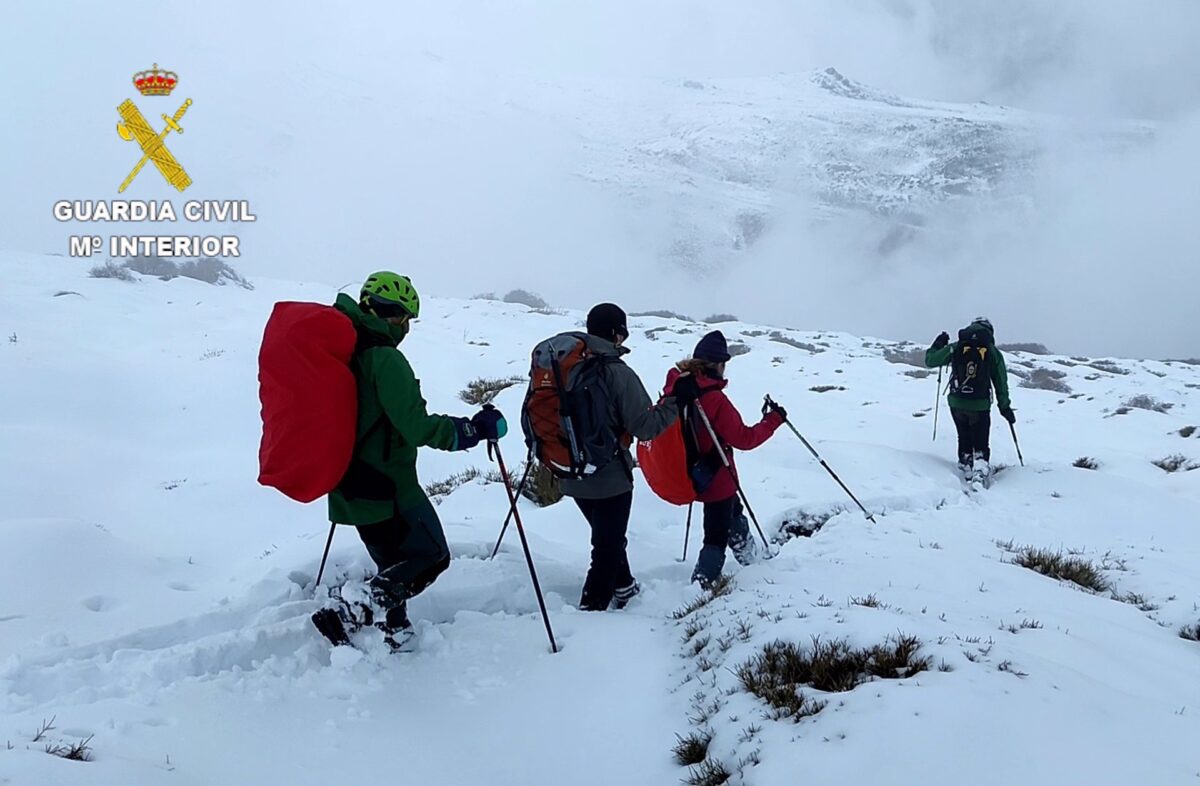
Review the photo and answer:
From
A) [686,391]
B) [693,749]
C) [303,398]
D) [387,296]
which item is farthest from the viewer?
[686,391]

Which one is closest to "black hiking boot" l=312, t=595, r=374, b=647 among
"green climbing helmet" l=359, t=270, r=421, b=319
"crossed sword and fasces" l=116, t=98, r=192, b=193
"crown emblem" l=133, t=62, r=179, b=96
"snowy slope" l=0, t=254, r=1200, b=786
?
"snowy slope" l=0, t=254, r=1200, b=786

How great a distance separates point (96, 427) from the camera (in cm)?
1062

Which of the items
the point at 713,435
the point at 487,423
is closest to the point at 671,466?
the point at 713,435

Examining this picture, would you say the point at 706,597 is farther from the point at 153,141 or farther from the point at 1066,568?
the point at 153,141

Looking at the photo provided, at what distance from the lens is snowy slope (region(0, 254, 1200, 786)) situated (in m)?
2.83

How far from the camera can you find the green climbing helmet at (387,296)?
4.09m

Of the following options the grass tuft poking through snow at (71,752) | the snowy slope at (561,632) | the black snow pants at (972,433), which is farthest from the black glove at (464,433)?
the black snow pants at (972,433)

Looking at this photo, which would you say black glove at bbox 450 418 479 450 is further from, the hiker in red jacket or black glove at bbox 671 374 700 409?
the hiker in red jacket

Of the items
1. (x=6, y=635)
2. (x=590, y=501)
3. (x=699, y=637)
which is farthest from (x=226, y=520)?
(x=699, y=637)

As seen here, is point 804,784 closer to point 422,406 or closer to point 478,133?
point 422,406

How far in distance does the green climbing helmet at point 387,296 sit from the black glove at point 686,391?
230 cm

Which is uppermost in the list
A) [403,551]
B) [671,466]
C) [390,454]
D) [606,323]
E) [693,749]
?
[606,323]

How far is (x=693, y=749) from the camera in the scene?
3143 mm

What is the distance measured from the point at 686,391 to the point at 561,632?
7.09 ft
